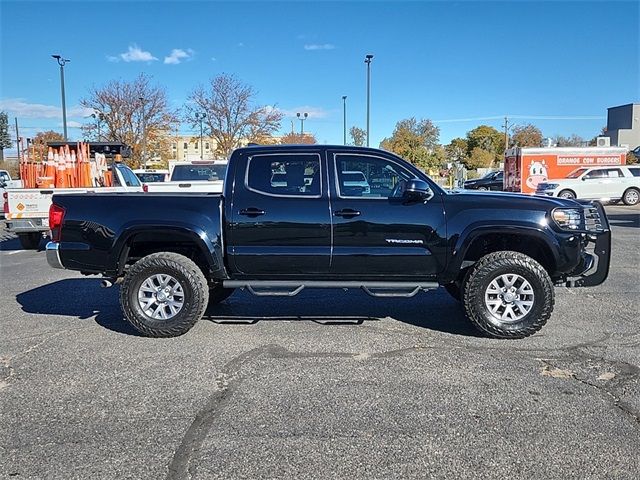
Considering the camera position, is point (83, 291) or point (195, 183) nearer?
point (83, 291)

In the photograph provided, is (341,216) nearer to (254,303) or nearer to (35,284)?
(254,303)

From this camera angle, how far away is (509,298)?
5.32 meters

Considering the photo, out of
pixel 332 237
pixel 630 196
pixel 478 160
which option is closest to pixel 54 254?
pixel 332 237

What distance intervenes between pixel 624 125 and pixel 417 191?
95784 millimetres

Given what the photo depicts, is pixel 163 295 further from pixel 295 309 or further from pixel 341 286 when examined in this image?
pixel 341 286

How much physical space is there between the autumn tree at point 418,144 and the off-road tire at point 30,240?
73.1 feet

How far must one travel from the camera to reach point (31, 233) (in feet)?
38.9

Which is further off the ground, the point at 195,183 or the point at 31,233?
the point at 195,183

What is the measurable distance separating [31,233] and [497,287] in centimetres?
1059

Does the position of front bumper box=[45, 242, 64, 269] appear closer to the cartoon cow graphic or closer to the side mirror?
the side mirror

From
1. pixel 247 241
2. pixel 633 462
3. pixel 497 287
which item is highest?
pixel 247 241

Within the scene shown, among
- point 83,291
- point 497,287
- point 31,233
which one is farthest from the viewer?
point 31,233

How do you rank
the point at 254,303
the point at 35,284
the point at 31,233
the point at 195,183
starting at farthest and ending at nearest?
1. the point at 195,183
2. the point at 31,233
3. the point at 35,284
4. the point at 254,303

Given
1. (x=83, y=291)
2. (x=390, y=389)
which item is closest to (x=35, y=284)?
(x=83, y=291)
